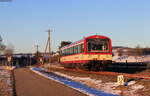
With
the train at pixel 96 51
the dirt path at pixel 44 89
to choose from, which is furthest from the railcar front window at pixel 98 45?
the dirt path at pixel 44 89

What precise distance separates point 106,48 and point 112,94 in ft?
42.2

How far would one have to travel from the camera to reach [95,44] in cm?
2662

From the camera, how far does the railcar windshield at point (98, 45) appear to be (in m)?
26.4

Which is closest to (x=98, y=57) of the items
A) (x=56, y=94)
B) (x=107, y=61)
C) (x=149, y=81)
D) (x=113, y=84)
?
(x=107, y=61)

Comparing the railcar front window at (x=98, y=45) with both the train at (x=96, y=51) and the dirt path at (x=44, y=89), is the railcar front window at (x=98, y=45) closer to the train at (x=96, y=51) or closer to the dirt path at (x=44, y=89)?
the train at (x=96, y=51)

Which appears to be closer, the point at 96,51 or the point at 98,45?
the point at 96,51

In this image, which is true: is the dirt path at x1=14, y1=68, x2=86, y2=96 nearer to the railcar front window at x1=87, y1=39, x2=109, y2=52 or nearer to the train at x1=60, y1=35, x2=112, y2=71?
the train at x1=60, y1=35, x2=112, y2=71

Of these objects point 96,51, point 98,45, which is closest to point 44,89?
point 96,51

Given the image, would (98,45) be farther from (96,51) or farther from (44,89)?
(44,89)

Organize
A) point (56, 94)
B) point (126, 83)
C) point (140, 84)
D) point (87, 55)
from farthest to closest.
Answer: point (87, 55)
point (126, 83)
point (140, 84)
point (56, 94)

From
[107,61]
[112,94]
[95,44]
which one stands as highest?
[95,44]

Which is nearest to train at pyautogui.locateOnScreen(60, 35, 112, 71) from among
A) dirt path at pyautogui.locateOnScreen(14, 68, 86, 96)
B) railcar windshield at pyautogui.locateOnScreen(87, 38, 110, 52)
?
railcar windshield at pyautogui.locateOnScreen(87, 38, 110, 52)

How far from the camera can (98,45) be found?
26.7 meters

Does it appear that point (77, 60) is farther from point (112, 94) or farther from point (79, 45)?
point (112, 94)
